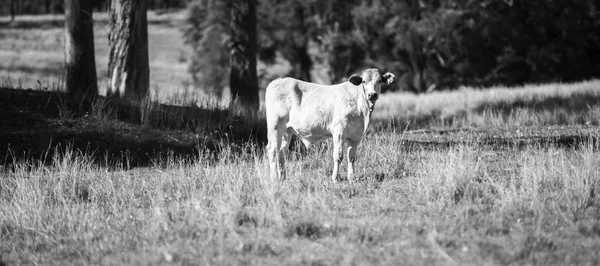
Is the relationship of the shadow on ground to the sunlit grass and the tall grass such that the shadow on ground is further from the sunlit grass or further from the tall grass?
the sunlit grass

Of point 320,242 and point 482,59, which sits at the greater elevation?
point 482,59

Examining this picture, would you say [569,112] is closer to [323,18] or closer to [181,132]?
[181,132]

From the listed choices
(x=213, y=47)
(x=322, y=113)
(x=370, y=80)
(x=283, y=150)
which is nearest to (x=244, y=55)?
(x=283, y=150)

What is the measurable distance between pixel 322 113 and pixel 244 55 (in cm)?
829

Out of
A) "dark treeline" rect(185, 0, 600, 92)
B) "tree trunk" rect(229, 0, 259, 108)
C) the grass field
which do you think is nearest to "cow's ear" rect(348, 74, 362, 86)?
the grass field

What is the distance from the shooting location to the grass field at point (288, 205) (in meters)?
6.46

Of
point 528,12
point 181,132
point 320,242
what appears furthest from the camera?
point 528,12

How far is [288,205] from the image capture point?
7.94 metres

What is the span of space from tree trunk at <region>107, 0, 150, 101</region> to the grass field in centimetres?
228

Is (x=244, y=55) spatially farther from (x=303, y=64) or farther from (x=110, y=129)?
(x=303, y=64)

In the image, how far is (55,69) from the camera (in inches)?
1757

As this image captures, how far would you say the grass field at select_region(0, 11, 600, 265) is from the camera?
21.2ft

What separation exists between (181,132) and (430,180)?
6520 mm

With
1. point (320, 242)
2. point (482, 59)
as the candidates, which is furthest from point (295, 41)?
point (320, 242)
